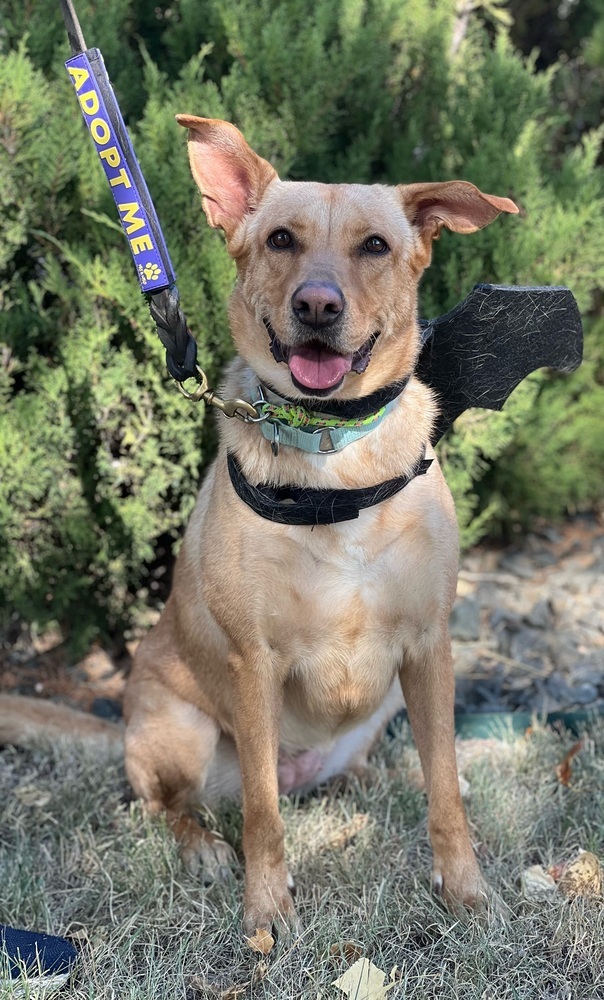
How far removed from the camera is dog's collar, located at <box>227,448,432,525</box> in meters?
2.41

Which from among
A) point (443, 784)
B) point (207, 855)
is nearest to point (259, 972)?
point (207, 855)

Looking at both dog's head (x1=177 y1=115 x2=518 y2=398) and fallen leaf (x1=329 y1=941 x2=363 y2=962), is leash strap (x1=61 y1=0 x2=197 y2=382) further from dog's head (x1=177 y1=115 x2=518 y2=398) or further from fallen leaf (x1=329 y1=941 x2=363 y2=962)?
fallen leaf (x1=329 y1=941 x2=363 y2=962)

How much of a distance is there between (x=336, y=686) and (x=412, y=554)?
16.8 inches

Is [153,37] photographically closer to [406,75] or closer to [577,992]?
[406,75]

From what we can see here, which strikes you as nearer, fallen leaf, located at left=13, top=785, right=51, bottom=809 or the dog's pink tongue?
the dog's pink tongue

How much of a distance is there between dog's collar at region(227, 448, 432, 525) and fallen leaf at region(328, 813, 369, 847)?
1091mm

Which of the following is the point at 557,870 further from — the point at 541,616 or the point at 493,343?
the point at 541,616

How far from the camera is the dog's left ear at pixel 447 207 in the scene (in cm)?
249

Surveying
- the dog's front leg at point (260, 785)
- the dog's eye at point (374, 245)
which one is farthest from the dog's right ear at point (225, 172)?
the dog's front leg at point (260, 785)

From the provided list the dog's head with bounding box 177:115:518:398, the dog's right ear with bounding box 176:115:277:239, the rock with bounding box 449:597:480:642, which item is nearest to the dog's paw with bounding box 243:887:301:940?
the dog's head with bounding box 177:115:518:398

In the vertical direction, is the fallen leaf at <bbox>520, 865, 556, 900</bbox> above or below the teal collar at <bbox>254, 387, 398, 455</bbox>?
below

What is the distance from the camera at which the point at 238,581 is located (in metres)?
2.45

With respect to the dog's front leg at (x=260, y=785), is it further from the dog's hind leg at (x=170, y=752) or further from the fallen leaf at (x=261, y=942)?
the dog's hind leg at (x=170, y=752)

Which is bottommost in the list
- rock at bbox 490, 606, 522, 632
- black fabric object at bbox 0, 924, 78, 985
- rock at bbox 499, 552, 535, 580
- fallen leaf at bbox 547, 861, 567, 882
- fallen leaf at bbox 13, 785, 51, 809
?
rock at bbox 499, 552, 535, 580
